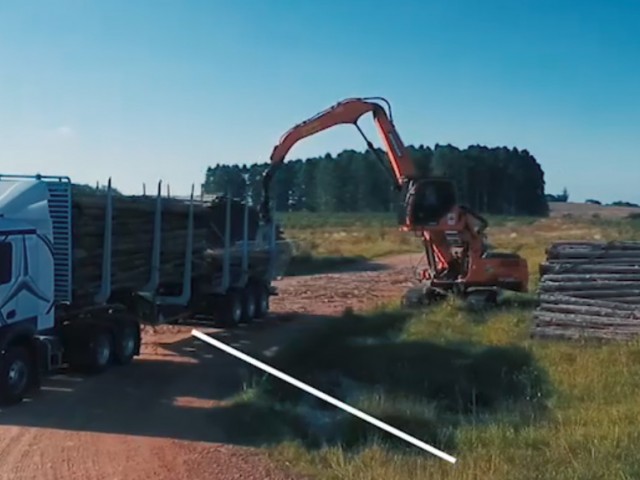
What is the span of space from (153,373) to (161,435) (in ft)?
14.6

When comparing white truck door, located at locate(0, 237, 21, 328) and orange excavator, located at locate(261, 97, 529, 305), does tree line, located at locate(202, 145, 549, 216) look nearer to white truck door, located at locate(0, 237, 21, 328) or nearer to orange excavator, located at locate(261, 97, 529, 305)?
orange excavator, located at locate(261, 97, 529, 305)

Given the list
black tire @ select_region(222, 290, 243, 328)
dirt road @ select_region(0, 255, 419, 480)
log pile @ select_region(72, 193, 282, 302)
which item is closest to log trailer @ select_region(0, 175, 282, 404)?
log pile @ select_region(72, 193, 282, 302)

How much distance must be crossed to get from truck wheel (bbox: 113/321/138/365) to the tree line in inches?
2909

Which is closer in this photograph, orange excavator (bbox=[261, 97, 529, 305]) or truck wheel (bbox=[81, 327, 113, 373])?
truck wheel (bbox=[81, 327, 113, 373])

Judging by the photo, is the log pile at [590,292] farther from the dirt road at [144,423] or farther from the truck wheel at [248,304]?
the truck wheel at [248,304]

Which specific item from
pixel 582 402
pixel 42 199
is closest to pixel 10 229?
pixel 42 199

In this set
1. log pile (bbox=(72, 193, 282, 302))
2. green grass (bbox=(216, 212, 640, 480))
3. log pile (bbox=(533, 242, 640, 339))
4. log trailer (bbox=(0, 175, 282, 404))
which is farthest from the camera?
log pile (bbox=(533, 242, 640, 339))

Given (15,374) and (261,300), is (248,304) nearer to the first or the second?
(261,300)

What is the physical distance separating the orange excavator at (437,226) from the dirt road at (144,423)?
4378 mm

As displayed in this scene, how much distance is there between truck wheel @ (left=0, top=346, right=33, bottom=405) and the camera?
41.7 feet

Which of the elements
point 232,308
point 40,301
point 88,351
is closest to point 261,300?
point 232,308

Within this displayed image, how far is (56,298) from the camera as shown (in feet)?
48.9

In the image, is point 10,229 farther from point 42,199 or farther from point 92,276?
point 92,276

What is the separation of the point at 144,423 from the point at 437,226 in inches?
447
